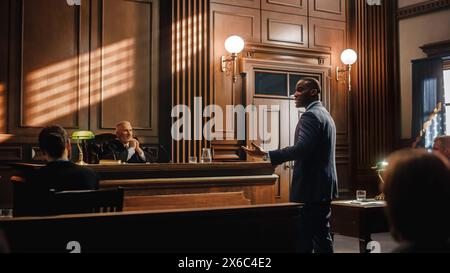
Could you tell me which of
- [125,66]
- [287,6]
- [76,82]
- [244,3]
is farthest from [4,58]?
[287,6]

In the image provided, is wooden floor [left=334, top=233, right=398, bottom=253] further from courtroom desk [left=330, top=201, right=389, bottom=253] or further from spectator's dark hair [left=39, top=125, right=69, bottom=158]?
A: spectator's dark hair [left=39, top=125, right=69, bottom=158]

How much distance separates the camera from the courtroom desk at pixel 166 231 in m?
2.01

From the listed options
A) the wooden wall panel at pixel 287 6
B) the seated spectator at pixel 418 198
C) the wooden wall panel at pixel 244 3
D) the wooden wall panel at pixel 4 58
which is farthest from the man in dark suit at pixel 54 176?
the wooden wall panel at pixel 287 6

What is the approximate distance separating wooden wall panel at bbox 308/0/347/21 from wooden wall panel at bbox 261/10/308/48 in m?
0.24

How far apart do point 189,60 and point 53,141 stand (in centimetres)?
407

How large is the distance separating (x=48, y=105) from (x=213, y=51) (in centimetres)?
233

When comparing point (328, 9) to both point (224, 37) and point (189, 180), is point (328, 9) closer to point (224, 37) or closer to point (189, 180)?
point (224, 37)

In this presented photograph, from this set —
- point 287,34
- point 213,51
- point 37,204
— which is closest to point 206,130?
point 213,51

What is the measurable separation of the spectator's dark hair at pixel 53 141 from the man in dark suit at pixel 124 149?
2103 mm

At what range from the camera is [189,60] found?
684 cm

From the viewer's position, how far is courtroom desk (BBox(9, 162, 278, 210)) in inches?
164

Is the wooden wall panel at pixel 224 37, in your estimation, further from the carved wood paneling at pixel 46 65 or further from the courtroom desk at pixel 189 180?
the courtroom desk at pixel 189 180
